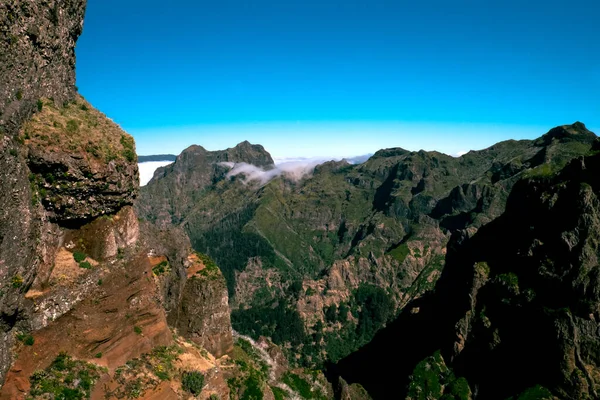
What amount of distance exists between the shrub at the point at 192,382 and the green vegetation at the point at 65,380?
26.7 feet

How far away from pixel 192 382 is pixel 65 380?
1117 centimetres

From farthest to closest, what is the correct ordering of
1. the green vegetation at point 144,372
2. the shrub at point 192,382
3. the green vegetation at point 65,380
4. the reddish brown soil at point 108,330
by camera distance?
the shrub at point 192,382 → the green vegetation at point 144,372 → the reddish brown soil at point 108,330 → the green vegetation at point 65,380

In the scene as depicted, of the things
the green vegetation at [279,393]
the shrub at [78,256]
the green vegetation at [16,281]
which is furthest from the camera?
the green vegetation at [279,393]

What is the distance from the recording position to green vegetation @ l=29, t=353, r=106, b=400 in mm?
Answer: 25047

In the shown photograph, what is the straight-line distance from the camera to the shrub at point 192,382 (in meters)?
33.7

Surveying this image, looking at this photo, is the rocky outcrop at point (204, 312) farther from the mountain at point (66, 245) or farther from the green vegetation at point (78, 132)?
the green vegetation at point (78, 132)

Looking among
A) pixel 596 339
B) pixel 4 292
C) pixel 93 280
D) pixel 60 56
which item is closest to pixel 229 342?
pixel 93 280

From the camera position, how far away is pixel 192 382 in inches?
1342

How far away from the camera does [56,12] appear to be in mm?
27750

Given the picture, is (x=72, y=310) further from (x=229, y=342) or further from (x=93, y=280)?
(x=229, y=342)

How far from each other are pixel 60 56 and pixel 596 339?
125485mm

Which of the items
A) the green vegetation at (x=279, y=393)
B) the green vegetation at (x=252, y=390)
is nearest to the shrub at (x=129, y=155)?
the green vegetation at (x=252, y=390)

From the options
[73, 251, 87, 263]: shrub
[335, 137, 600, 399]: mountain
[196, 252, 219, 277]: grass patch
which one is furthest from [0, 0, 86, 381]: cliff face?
[335, 137, 600, 399]: mountain

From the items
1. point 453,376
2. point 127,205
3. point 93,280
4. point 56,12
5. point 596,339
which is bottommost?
point 453,376
